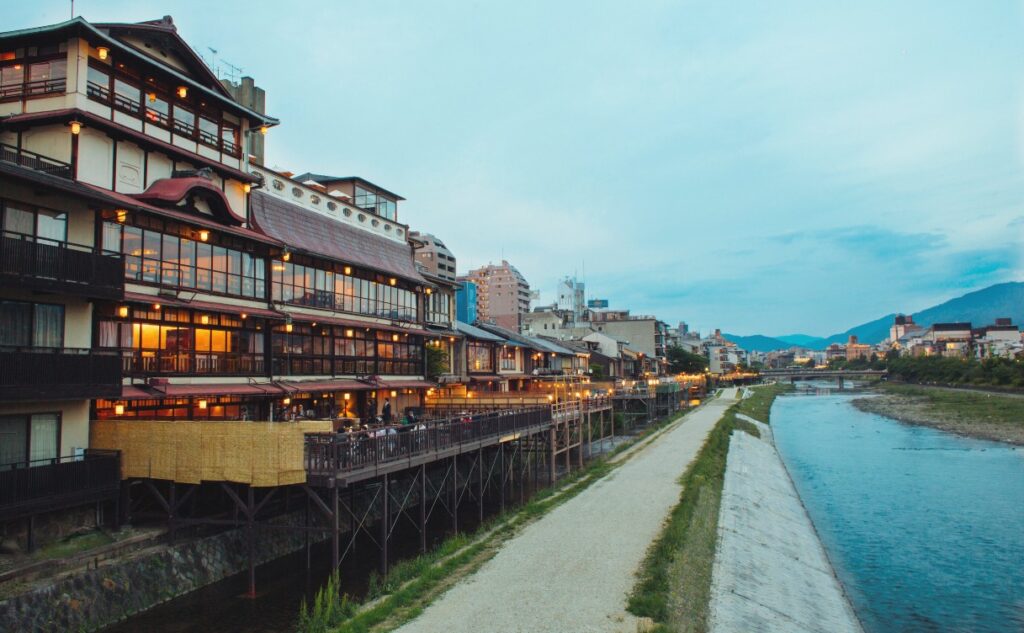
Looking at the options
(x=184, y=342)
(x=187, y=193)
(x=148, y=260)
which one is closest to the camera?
(x=148, y=260)

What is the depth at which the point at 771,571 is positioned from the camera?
23.2m

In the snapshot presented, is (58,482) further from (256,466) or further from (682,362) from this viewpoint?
(682,362)

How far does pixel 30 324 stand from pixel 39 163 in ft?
20.5

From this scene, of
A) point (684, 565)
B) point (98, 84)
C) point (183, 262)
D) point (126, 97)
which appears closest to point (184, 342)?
point (183, 262)

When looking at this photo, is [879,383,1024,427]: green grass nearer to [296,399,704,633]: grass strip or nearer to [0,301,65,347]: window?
[296,399,704,633]: grass strip

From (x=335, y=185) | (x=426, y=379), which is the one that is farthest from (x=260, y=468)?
(x=335, y=185)

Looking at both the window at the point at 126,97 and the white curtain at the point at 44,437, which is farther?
the window at the point at 126,97

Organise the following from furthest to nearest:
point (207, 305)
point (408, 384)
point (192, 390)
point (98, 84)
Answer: point (408, 384)
point (207, 305)
point (192, 390)
point (98, 84)

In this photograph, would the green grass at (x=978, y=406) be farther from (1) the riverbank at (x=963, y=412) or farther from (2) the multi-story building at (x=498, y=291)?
(2) the multi-story building at (x=498, y=291)

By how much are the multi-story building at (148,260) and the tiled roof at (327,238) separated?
0.49 feet

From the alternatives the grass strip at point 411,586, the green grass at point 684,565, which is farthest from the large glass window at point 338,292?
the green grass at point 684,565

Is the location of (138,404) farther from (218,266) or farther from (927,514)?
(927,514)

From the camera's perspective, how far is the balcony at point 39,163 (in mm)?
22328

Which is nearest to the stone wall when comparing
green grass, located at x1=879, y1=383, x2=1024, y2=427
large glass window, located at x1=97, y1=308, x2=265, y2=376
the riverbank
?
large glass window, located at x1=97, y1=308, x2=265, y2=376
